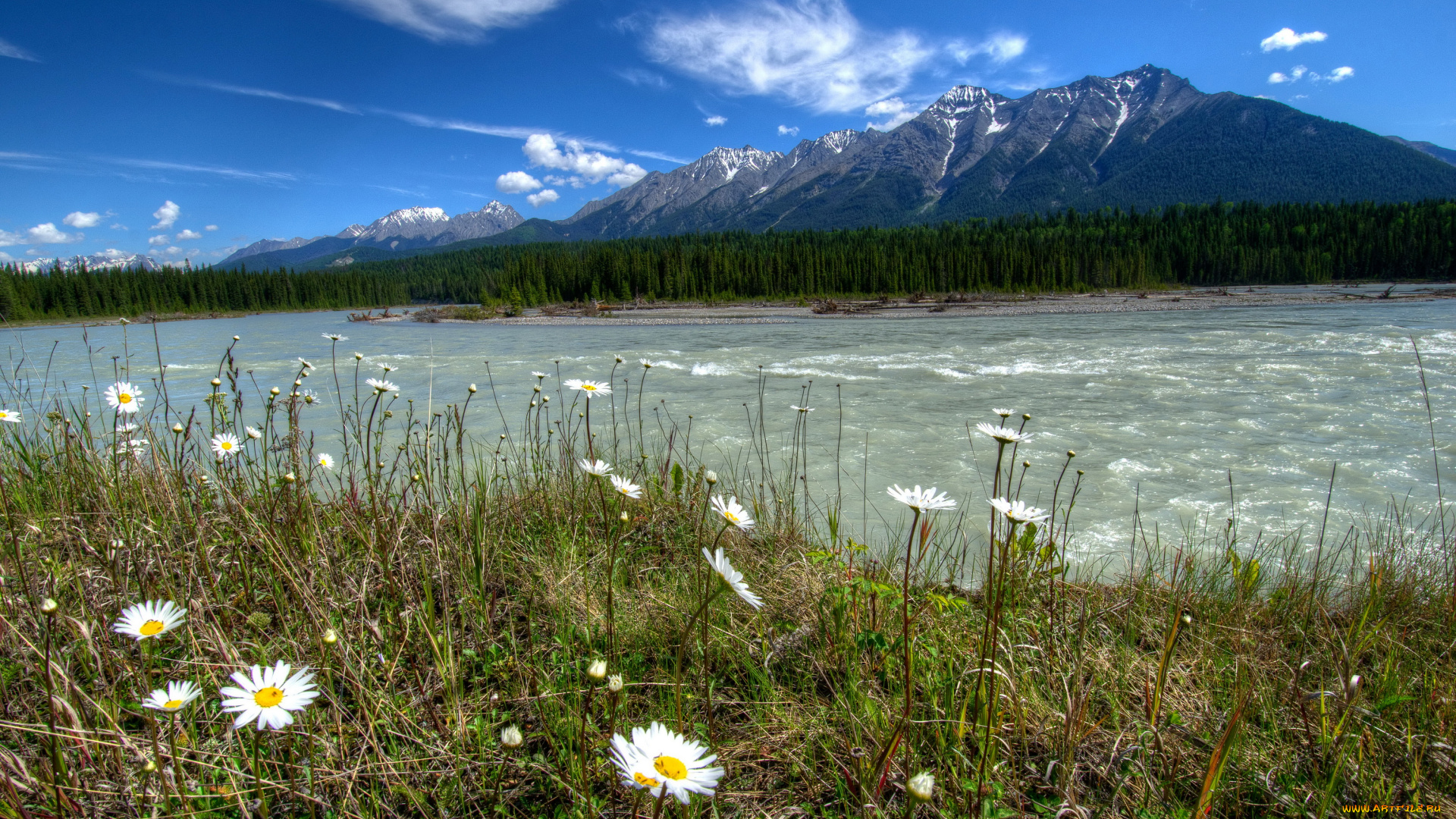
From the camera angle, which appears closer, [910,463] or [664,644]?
[664,644]

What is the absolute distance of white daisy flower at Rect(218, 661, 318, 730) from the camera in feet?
3.09

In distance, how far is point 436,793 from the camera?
1526mm

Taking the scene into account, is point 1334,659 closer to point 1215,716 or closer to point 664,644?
point 1215,716

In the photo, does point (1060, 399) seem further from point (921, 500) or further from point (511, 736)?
point (511, 736)

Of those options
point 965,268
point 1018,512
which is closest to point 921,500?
point 1018,512

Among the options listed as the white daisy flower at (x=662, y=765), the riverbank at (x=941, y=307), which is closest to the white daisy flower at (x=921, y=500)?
the white daisy flower at (x=662, y=765)

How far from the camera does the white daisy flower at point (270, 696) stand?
94cm

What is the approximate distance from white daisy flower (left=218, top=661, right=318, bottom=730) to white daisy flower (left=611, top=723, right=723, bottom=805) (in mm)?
493

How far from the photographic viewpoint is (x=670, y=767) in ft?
3.11

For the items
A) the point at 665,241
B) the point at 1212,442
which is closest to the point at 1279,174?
the point at 665,241

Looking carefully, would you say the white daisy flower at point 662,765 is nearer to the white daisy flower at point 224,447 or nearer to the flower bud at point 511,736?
the flower bud at point 511,736

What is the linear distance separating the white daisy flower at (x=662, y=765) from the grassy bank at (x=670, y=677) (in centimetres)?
2

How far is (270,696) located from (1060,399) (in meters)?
10.4

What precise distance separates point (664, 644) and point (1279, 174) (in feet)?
822
